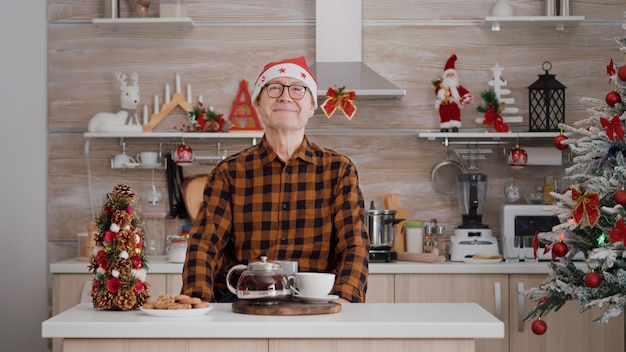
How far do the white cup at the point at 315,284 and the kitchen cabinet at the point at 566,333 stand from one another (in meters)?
2.17

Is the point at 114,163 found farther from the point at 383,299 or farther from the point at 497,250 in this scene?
the point at 497,250

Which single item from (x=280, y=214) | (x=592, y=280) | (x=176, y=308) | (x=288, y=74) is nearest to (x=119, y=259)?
(x=176, y=308)

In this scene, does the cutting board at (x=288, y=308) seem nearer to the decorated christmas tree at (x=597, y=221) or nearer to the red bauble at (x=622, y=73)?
the decorated christmas tree at (x=597, y=221)

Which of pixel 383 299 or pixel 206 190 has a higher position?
pixel 206 190

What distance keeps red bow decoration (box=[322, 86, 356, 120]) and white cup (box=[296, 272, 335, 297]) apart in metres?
2.15

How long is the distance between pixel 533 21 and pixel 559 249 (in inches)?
60.5

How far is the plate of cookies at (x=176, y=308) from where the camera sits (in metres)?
2.27

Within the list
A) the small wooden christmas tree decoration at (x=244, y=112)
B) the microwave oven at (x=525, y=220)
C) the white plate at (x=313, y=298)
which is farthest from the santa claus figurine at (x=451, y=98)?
the white plate at (x=313, y=298)

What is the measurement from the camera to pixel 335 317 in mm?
2275

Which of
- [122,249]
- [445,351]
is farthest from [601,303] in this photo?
[122,249]

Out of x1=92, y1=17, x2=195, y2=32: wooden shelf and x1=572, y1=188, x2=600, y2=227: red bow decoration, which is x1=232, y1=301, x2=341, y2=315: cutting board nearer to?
x1=572, y1=188, x2=600, y2=227: red bow decoration

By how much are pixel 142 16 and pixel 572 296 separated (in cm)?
258

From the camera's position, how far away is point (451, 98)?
476 centimetres

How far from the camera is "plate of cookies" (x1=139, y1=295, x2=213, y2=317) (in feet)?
7.44
